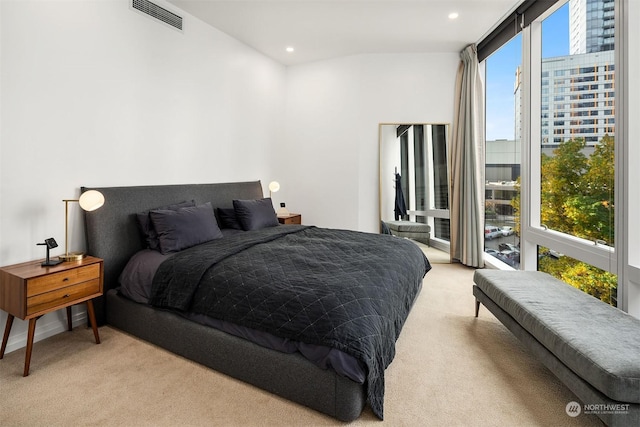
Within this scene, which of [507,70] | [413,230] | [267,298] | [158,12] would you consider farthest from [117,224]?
[507,70]

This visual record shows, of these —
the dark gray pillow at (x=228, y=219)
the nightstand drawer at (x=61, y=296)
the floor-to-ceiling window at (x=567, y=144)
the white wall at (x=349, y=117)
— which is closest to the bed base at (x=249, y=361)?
the nightstand drawer at (x=61, y=296)

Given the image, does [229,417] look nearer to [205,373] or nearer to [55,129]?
[205,373]

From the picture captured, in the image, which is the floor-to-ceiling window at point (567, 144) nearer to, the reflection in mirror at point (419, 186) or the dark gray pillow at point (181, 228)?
the reflection in mirror at point (419, 186)

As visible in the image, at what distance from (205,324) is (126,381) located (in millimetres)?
532

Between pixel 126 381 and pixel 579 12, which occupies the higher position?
pixel 579 12

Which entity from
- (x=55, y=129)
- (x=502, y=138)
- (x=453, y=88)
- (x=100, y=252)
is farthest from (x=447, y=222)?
(x=55, y=129)

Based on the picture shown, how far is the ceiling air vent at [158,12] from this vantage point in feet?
9.92

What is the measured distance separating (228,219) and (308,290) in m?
2.16

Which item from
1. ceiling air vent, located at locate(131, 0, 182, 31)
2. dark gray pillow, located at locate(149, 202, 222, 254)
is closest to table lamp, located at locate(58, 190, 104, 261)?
dark gray pillow, located at locate(149, 202, 222, 254)

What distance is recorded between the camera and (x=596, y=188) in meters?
2.60

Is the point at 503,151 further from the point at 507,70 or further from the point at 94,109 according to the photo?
the point at 94,109

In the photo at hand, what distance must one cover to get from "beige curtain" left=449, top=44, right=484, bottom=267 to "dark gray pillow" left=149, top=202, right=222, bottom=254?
127 inches

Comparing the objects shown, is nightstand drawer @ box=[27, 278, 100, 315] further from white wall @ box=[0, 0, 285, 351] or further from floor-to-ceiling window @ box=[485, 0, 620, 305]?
floor-to-ceiling window @ box=[485, 0, 620, 305]

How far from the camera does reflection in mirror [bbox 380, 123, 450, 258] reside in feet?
15.5
